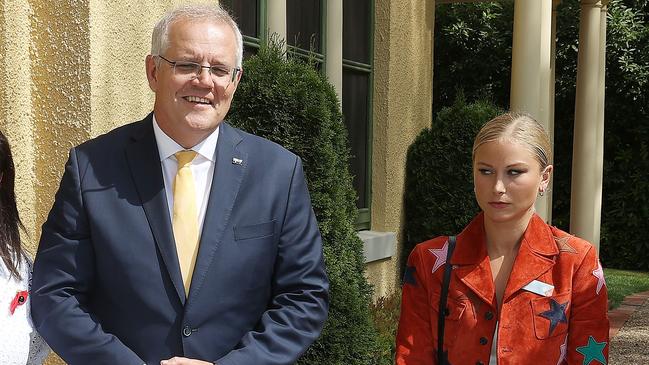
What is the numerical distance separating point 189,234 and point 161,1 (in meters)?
2.66

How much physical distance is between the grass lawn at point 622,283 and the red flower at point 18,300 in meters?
9.24

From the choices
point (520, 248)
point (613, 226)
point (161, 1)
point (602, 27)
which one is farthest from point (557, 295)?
point (613, 226)

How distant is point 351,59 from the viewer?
8.20 m

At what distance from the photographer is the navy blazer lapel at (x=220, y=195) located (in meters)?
2.52

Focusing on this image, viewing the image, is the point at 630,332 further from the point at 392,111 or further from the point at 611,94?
the point at 611,94

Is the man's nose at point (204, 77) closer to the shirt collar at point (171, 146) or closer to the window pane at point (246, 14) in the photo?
the shirt collar at point (171, 146)

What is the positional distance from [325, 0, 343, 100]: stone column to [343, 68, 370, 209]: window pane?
0.58 metres

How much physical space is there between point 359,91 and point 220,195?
5834 mm

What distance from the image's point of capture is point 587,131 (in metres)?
A: 12.0

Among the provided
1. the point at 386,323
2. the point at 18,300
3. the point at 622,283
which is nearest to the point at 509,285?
the point at 18,300

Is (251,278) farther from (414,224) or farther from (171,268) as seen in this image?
(414,224)

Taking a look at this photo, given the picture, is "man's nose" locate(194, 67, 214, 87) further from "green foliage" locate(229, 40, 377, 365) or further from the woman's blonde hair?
"green foliage" locate(229, 40, 377, 365)

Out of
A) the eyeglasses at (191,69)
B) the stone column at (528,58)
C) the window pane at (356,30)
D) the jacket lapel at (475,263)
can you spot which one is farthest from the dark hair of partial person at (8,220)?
the stone column at (528,58)

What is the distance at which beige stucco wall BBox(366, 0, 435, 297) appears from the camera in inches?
330
